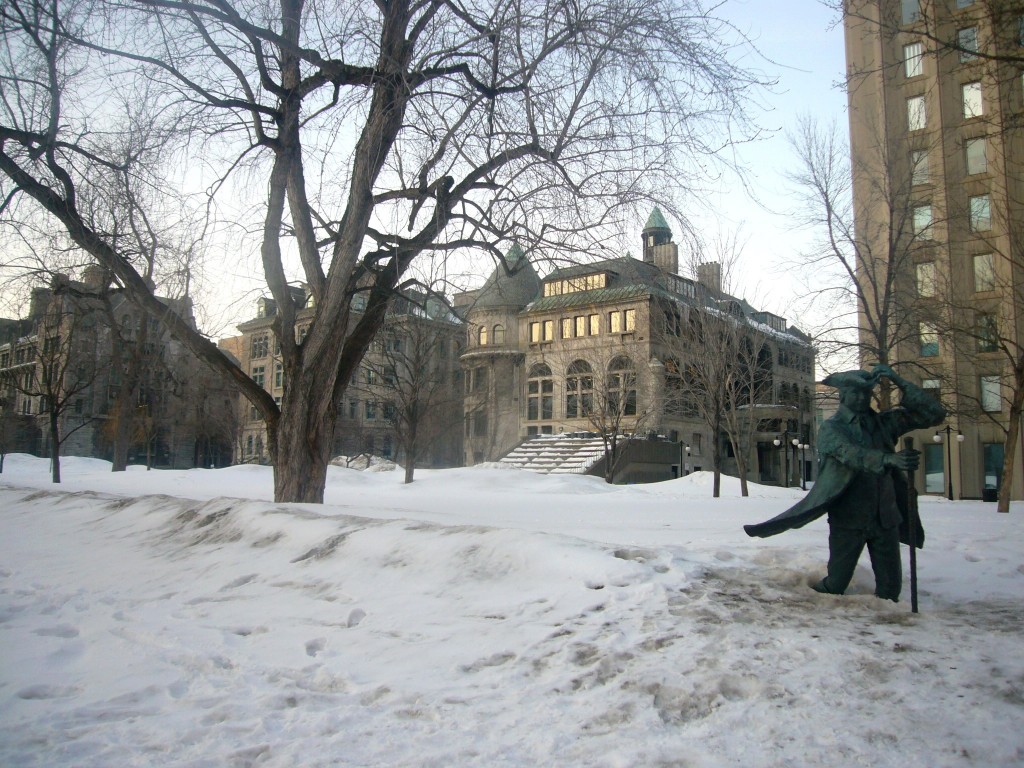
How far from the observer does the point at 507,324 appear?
5478cm

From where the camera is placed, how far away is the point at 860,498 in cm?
539

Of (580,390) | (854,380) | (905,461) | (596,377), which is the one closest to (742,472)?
(596,377)

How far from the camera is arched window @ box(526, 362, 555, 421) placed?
170 ft

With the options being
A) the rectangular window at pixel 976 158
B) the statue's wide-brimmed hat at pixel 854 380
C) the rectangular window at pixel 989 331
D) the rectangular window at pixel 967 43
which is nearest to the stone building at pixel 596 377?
the rectangular window at pixel 989 331

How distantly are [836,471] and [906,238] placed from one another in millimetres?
28514

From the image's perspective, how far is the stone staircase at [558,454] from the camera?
39.6 metres

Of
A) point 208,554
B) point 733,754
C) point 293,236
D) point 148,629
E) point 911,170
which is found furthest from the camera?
point 911,170

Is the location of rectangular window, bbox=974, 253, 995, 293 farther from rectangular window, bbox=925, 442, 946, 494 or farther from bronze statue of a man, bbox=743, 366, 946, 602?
bronze statue of a man, bbox=743, 366, 946, 602

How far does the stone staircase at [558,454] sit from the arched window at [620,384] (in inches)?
197

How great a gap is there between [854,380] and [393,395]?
3144 cm

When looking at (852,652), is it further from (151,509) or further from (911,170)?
(911,170)

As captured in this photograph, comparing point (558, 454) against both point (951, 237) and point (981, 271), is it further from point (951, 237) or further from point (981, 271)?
point (981, 271)

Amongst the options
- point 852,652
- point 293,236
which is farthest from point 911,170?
point 852,652

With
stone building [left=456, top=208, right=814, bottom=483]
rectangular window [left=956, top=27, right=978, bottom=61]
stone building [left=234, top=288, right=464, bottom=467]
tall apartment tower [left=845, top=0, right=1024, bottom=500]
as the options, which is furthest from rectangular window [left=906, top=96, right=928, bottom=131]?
rectangular window [left=956, top=27, right=978, bottom=61]
